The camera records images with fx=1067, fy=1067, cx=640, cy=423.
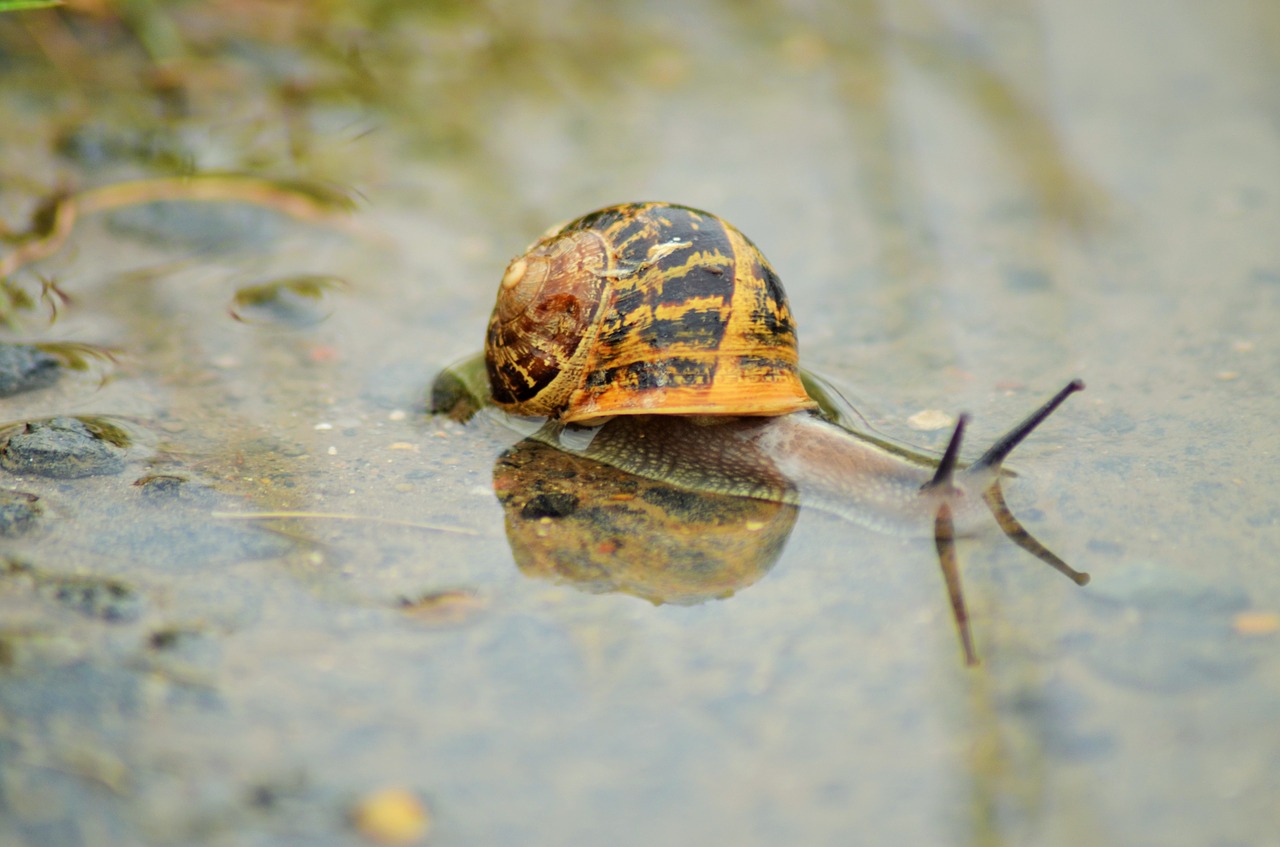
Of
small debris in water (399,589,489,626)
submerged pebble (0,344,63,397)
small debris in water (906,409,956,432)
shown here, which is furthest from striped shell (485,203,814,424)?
submerged pebble (0,344,63,397)

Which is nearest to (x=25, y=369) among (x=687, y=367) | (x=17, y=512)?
(x=17, y=512)

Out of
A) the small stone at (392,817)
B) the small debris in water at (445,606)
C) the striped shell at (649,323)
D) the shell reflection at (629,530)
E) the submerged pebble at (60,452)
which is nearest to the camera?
the small stone at (392,817)

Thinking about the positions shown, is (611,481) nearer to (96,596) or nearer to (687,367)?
(687,367)

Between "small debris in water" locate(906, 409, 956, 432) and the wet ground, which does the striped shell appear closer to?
the wet ground

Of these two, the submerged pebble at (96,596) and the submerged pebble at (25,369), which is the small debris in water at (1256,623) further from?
the submerged pebble at (25,369)

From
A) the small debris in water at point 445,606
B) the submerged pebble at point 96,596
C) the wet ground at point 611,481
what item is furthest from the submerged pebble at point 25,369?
the small debris in water at point 445,606

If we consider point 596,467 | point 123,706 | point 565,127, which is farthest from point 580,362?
point 565,127

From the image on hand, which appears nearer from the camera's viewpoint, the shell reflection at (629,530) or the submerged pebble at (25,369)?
the shell reflection at (629,530)
